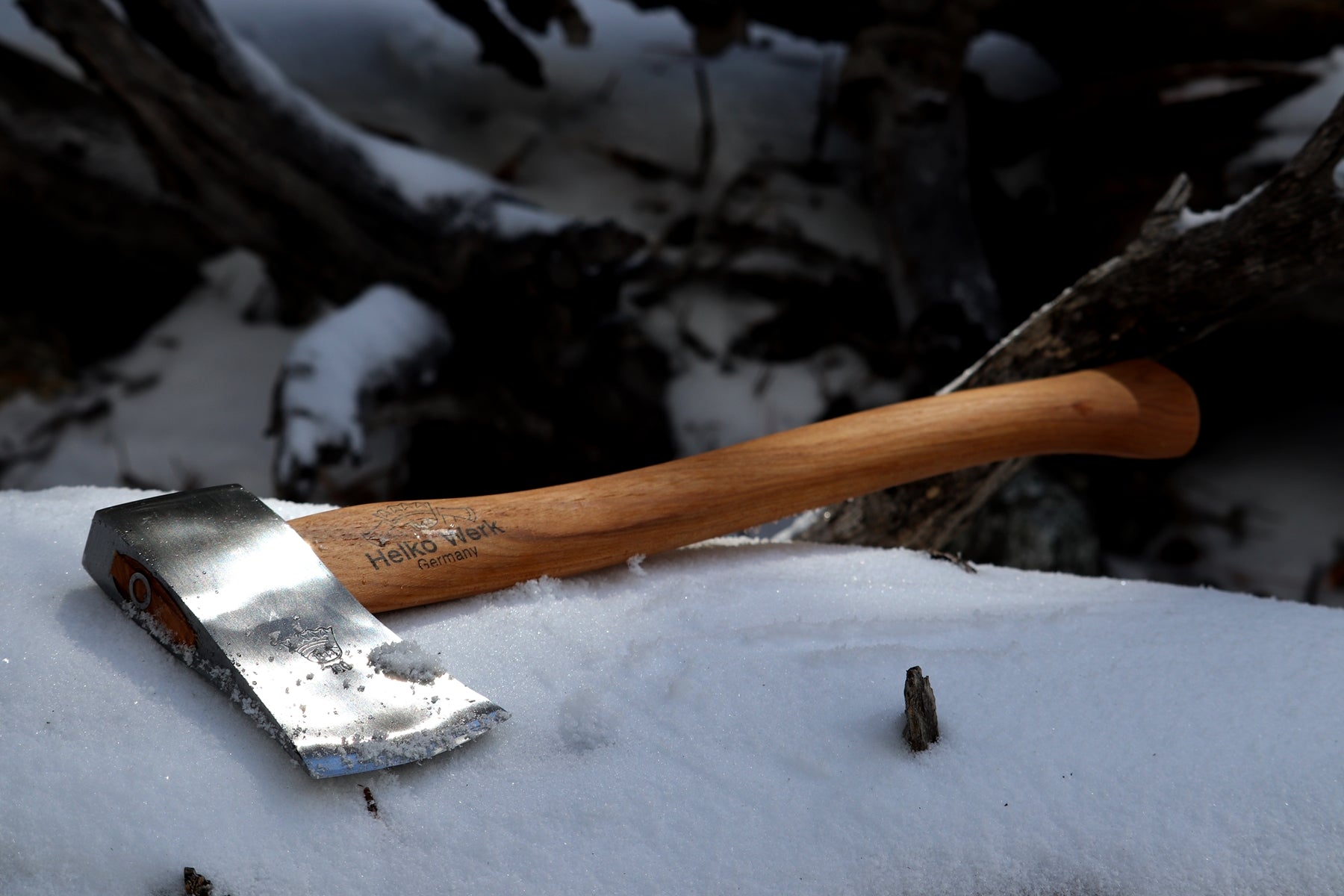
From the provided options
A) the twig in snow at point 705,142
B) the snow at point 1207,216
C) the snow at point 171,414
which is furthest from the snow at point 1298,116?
the snow at point 171,414

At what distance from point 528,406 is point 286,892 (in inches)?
76.1

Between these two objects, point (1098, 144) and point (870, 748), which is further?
point (1098, 144)

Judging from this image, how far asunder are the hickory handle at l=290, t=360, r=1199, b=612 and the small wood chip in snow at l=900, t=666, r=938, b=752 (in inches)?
17.1

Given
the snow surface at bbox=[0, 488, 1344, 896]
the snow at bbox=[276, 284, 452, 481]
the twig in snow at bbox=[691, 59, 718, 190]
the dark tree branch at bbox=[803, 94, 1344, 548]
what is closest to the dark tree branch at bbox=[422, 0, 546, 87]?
the twig in snow at bbox=[691, 59, 718, 190]

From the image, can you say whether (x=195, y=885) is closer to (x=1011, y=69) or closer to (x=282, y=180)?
(x=282, y=180)

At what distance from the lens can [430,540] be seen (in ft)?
3.60

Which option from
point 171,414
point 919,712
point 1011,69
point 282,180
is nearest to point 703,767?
point 919,712

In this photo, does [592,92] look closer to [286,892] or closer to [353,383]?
[353,383]

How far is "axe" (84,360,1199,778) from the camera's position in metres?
0.88

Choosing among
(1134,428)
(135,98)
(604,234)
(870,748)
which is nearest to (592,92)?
(604,234)

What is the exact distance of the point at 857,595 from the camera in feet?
4.02

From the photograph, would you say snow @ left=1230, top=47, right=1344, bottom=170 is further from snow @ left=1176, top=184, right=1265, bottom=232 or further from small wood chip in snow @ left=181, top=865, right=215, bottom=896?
small wood chip in snow @ left=181, top=865, right=215, bottom=896

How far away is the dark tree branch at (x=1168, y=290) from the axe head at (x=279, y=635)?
0.91 metres

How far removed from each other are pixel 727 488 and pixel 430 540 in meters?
0.38
